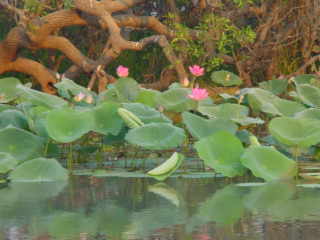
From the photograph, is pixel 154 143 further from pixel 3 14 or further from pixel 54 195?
pixel 3 14

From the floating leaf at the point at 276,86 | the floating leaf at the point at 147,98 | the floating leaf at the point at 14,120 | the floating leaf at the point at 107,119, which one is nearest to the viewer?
the floating leaf at the point at 107,119

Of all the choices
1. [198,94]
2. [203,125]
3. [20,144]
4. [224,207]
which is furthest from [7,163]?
[224,207]

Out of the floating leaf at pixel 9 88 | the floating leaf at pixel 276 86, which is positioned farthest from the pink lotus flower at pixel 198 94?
the floating leaf at pixel 276 86

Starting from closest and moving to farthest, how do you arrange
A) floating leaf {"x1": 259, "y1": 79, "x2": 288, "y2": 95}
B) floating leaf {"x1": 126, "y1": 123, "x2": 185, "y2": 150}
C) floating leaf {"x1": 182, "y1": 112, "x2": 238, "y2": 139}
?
1. floating leaf {"x1": 126, "y1": 123, "x2": 185, "y2": 150}
2. floating leaf {"x1": 182, "y1": 112, "x2": 238, "y2": 139}
3. floating leaf {"x1": 259, "y1": 79, "x2": 288, "y2": 95}

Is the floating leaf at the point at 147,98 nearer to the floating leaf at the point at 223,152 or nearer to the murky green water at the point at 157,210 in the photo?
the murky green water at the point at 157,210

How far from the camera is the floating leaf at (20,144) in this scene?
17.7 ft

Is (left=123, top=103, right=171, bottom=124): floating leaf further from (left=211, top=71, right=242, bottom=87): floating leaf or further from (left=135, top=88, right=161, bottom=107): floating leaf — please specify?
(left=211, top=71, right=242, bottom=87): floating leaf

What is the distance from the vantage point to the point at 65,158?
6070 millimetres

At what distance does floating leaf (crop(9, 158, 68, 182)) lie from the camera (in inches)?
200

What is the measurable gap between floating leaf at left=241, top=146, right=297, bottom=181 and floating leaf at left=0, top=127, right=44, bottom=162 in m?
1.25

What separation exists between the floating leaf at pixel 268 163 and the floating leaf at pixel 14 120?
4.89 ft

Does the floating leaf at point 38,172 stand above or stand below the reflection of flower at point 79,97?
below

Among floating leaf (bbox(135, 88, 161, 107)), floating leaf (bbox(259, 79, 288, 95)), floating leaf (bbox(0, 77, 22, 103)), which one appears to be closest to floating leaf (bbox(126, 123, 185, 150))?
floating leaf (bbox(135, 88, 161, 107))

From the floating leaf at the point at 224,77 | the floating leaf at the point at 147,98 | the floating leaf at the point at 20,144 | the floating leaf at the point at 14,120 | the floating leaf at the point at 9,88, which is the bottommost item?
the floating leaf at the point at 20,144
